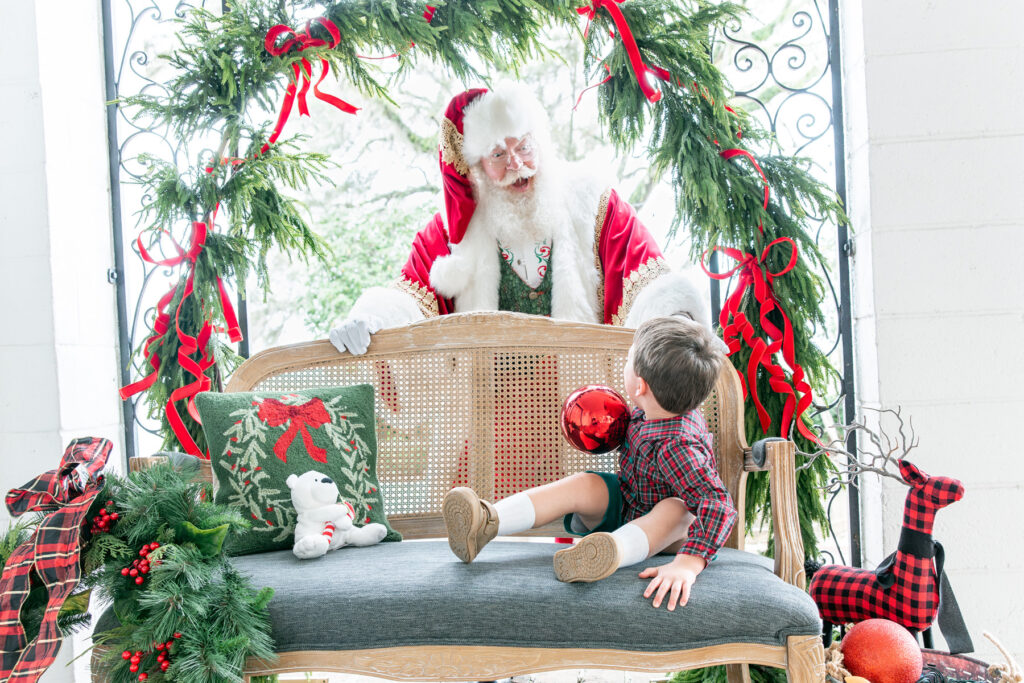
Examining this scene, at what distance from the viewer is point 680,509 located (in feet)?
4.90

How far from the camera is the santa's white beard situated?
2150mm

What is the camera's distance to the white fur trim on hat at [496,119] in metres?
2.11

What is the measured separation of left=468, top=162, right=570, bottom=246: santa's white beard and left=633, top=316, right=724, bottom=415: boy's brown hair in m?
0.70

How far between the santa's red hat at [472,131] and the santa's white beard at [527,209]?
5 cm

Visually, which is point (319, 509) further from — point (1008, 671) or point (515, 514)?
point (1008, 671)

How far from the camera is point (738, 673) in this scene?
5.53ft

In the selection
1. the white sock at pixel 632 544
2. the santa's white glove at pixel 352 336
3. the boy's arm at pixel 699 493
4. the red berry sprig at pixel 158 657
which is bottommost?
the red berry sprig at pixel 158 657

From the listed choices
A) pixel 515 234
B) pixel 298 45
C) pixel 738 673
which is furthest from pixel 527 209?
pixel 738 673

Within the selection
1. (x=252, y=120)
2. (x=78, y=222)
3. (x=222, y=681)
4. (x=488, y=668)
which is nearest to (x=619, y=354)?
(x=488, y=668)

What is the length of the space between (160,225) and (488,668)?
5.04ft

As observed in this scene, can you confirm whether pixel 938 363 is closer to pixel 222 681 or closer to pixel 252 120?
pixel 222 681

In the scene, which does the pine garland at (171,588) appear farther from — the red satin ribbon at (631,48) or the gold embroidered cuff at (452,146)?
the red satin ribbon at (631,48)

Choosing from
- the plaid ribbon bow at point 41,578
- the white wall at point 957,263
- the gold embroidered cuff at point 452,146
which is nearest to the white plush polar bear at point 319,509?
the plaid ribbon bow at point 41,578

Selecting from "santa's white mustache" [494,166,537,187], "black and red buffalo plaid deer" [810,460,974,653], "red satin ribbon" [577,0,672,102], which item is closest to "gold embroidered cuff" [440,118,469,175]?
"santa's white mustache" [494,166,537,187]
